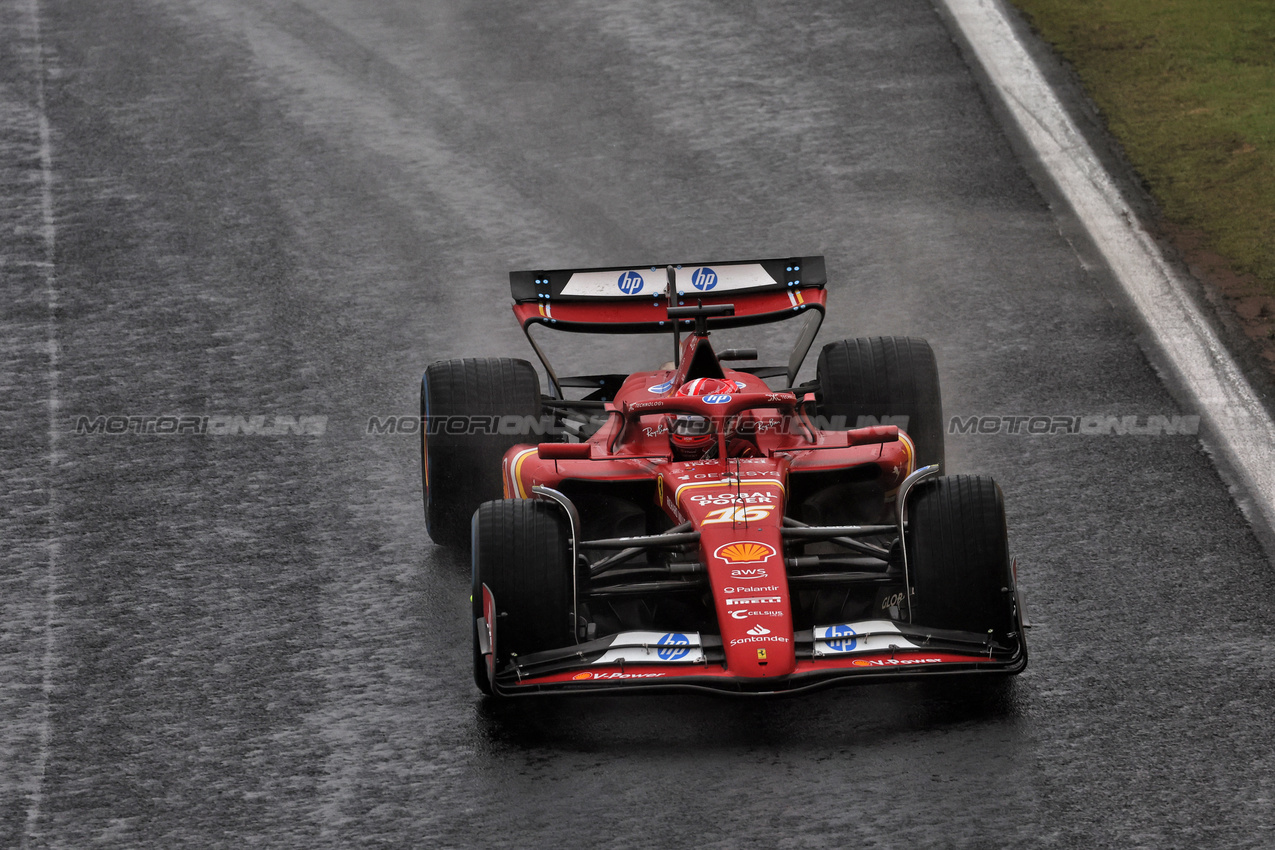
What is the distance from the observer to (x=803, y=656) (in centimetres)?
673

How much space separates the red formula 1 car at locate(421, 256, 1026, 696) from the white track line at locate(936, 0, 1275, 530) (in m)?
2.18

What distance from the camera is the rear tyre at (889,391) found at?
8836 millimetres

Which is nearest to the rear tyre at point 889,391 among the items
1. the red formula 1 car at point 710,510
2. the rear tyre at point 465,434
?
the red formula 1 car at point 710,510

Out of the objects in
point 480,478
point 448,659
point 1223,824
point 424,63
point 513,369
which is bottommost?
point 1223,824

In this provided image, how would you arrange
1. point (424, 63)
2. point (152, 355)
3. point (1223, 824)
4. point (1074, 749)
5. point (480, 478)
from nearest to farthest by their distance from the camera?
point (1223, 824)
point (1074, 749)
point (480, 478)
point (152, 355)
point (424, 63)

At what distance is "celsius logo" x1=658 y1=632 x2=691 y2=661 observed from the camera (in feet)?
22.2

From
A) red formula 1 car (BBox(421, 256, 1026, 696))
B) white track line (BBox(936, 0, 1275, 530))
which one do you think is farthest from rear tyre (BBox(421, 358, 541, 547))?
white track line (BBox(936, 0, 1275, 530))

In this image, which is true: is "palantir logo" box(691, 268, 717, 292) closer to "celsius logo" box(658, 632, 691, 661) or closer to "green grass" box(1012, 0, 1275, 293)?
"celsius logo" box(658, 632, 691, 661)

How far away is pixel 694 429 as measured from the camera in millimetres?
7930

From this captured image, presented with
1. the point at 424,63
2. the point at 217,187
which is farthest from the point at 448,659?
the point at 424,63

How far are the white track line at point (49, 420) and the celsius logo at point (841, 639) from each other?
10.5ft

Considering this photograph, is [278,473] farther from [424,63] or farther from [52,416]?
[424,63]

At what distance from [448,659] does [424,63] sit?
1012cm

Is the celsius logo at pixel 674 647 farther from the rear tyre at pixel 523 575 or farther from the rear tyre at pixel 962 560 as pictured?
the rear tyre at pixel 962 560
